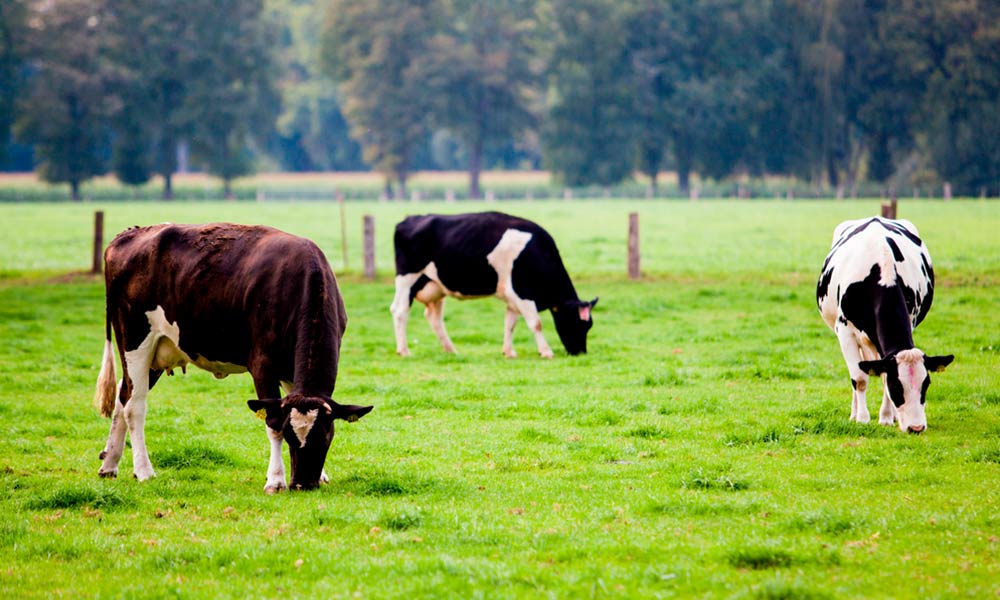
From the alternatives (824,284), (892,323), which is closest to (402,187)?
(824,284)

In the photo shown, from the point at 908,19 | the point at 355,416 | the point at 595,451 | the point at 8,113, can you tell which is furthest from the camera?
the point at 8,113

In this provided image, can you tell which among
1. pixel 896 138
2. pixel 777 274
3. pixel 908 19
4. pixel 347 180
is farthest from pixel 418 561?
pixel 347 180

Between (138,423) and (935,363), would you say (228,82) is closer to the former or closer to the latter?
(138,423)

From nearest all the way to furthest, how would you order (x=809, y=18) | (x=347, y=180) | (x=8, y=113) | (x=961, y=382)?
(x=961, y=382), (x=809, y=18), (x=8, y=113), (x=347, y=180)

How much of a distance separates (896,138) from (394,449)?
8048 centimetres

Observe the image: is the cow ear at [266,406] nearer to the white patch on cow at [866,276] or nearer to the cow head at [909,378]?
the cow head at [909,378]

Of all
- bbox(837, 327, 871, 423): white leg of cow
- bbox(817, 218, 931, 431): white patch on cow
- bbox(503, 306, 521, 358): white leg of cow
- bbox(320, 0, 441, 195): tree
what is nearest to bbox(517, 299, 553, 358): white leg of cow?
bbox(503, 306, 521, 358): white leg of cow

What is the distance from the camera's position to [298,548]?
736 cm

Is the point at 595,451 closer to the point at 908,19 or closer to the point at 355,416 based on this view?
the point at 355,416

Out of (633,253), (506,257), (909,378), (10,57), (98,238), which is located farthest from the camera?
(10,57)

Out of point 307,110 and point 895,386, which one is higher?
point 307,110

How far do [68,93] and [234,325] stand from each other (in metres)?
85.5

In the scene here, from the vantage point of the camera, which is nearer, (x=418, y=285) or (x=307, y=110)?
(x=418, y=285)

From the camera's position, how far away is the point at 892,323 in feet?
35.6
